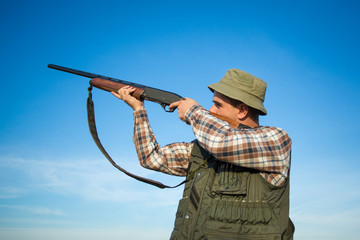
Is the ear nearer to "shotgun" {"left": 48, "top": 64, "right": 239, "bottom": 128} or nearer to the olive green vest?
the olive green vest

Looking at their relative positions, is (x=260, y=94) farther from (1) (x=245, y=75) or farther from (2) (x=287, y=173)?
(2) (x=287, y=173)

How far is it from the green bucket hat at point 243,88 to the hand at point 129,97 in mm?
1216

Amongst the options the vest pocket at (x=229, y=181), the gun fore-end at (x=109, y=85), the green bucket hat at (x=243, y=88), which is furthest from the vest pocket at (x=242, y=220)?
the gun fore-end at (x=109, y=85)

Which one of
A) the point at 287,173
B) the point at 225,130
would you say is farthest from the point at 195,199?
the point at 287,173

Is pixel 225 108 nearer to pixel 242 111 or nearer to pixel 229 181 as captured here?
pixel 242 111

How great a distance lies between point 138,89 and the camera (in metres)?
5.21

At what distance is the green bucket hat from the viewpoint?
13.7ft

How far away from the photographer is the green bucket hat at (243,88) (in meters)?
4.18

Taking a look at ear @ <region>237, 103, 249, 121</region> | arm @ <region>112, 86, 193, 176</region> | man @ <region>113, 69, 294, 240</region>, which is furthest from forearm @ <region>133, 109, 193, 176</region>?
ear @ <region>237, 103, 249, 121</region>

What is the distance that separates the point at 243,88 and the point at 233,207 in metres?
1.57

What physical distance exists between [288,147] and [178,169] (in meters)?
1.72

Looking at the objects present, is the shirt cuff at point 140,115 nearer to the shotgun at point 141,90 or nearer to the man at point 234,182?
the shotgun at point 141,90

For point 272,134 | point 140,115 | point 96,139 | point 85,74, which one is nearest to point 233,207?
point 272,134

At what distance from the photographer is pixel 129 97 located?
5020 millimetres
